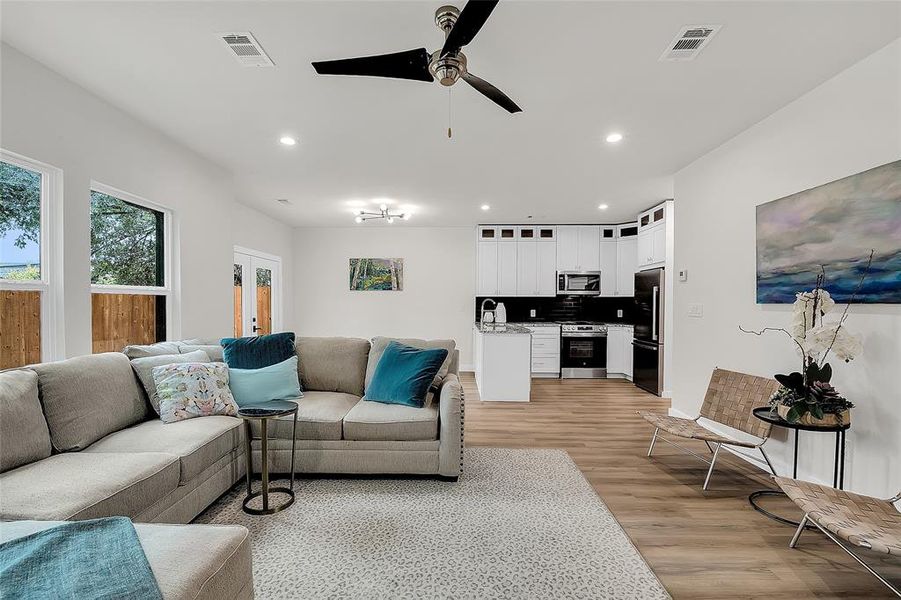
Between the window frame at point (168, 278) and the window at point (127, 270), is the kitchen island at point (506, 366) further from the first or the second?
the window at point (127, 270)

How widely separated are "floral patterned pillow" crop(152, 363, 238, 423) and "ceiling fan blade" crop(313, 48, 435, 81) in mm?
2047

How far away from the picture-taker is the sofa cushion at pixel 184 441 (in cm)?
219

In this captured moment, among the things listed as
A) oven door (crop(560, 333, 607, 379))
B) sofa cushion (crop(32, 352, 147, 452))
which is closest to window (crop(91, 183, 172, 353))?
sofa cushion (crop(32, 352, 147, 452))

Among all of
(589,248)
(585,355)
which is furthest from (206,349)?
(589,248)

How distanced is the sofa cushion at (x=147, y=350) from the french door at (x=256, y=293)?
3.25 m

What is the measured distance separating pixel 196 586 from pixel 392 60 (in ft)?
6.92

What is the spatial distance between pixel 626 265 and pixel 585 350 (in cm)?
164

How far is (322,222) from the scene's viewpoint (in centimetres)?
744

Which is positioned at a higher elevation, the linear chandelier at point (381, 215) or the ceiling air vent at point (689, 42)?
the ceiling air vent at point (689, 42)

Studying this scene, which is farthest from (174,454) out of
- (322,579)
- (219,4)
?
(219,4)

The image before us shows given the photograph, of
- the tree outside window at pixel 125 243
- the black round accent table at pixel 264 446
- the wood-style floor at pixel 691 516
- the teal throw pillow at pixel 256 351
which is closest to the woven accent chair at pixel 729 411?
the wood-style floor at pixel 691 516

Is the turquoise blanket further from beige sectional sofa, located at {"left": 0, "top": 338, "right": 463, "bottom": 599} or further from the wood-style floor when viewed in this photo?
the wood-style floor

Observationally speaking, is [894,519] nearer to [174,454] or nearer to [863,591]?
Answer: [863,591]

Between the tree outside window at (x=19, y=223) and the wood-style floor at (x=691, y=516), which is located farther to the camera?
the tree outside window at (x=19, y=223)
